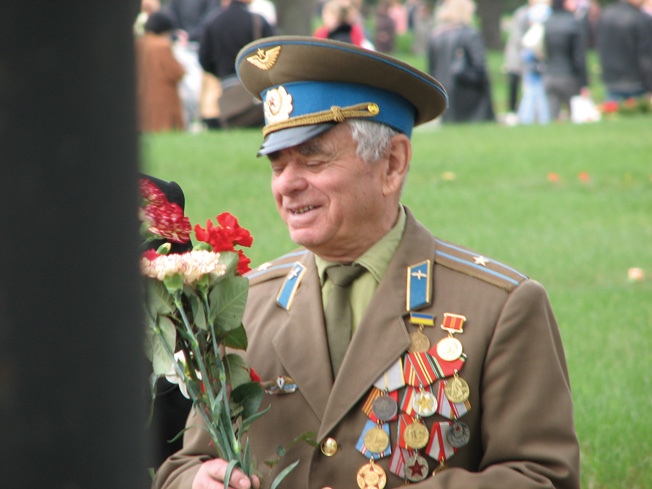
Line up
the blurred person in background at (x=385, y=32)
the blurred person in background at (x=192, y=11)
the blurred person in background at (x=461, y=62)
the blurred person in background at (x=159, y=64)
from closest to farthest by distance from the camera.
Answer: the blurred person in background at (x=159, y=64), the blurred person in background at (x=461, y=62), the blurred person in background at (x=192, y=11), the blurred person in background at (x=385, y=32)

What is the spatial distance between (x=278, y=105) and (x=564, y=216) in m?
7.17

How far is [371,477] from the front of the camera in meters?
2.77

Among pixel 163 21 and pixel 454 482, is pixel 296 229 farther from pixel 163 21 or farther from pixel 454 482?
pixel 163 21

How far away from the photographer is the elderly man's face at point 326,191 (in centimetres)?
297

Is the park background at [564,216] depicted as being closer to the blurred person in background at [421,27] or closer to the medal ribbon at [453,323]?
the medal ribbon at [453,323]

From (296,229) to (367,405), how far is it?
21.3 inches

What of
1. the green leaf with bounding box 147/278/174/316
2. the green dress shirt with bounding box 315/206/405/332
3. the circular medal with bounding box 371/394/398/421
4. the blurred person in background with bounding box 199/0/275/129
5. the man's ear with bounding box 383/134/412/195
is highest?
the blurred person in background with bounding box 199/0/275/129

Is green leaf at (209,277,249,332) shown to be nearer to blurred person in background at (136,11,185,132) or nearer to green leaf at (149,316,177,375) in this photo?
green leaf at (149,316,177,375)

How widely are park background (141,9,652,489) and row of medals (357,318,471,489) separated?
6.28 ft

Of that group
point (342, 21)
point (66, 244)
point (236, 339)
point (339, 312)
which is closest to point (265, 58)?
point (339, 312)

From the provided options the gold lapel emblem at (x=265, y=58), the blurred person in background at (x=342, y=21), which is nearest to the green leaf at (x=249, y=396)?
the gold lapel emblem at (x=265, y=58)

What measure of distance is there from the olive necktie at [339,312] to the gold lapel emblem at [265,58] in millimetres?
636

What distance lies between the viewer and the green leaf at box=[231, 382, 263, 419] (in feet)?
8.64

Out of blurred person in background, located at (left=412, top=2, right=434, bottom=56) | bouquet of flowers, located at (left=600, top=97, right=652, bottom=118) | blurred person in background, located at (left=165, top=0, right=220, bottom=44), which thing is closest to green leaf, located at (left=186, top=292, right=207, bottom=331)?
bouquet of flowers, located at (left=600, top=97, right=652, bottom=118)
